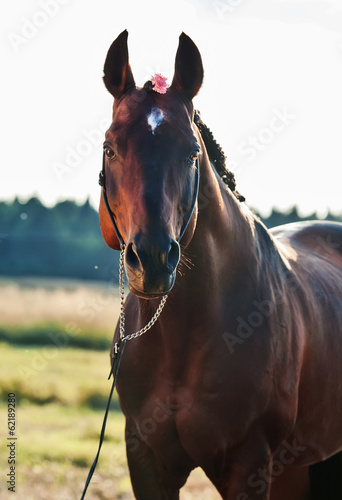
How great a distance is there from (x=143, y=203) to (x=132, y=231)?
0.38 ft

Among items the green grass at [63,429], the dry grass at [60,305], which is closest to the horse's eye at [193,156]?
the green grass at [63,429]

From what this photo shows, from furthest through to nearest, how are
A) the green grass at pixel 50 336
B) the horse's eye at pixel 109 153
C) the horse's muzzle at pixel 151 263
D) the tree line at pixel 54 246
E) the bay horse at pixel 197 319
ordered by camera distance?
1. the tree line at pixel 54 246
2. the green grass at pixel 50 336
3. the horse's eye at pixel 109 153
4. the bay horse at pixel 197 319
5. the horse's muzzle at pixel 151 263

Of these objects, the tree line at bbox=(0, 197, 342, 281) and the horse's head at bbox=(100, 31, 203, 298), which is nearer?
the horse's head at bbox=(100, 31, 203, 298)

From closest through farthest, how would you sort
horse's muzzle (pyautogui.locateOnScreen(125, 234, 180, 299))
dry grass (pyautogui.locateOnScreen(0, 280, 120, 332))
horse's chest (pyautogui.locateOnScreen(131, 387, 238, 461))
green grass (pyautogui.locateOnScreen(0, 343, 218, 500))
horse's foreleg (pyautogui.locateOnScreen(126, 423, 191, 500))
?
1. horse's muzzle (pyautogui.locateOnScreen(125, 234, 180, 299))
2. horse's chest (pyautogui.locateOnScreen(131, 387, 238, 461))
3. horse's foreleg (pyautogui.locateOnScreen(126, 423, 191, 500))
4. green grass (pyautogui.locateOnScreen(0, 343, 218, 500))
5. dry grass (pyautogui.locateOnScreen(0, 280, 120, 332))

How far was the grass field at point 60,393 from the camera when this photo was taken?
6.70 meters

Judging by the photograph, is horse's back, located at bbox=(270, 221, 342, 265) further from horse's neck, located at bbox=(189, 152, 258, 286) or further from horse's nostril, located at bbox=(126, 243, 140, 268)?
horse's nostril, located at bbox=(126, 243, 140, 268)

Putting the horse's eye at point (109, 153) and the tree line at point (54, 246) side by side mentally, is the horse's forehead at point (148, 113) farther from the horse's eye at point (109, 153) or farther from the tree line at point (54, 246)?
the tree line at point (54, 246)

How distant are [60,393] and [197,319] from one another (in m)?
8.16

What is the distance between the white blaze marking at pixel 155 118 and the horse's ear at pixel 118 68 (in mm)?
323

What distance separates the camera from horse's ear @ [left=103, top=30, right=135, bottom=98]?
2799 mm

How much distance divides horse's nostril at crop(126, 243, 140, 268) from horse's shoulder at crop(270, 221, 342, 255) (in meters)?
2.12

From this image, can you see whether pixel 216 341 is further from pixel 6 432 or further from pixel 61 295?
pixel 61 295

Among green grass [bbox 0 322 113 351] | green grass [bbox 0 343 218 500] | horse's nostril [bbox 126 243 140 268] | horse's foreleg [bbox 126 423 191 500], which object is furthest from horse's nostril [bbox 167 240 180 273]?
green grass [bbox 0 322 113 351]

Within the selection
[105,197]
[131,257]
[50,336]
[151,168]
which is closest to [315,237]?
[105,197]
